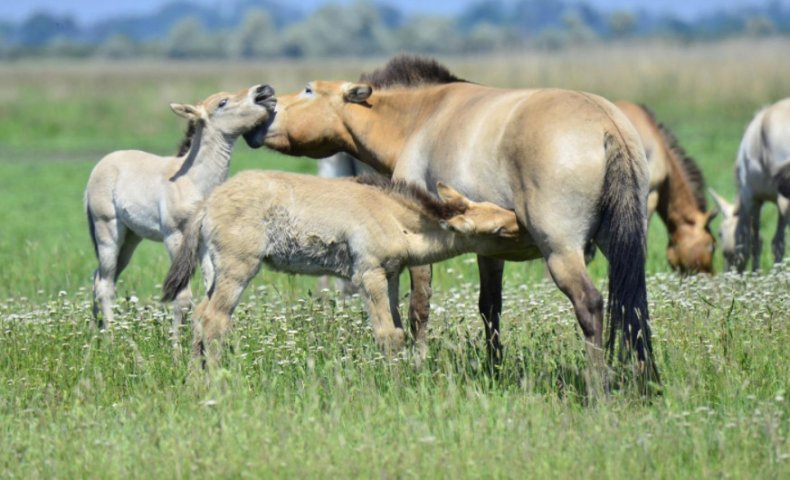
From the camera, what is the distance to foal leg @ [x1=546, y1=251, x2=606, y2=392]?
7180 millimetres

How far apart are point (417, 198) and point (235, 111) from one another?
2241 millimetres

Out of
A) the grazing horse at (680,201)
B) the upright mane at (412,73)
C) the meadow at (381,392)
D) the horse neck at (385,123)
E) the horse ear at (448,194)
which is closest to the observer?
the meadow at (381,392)

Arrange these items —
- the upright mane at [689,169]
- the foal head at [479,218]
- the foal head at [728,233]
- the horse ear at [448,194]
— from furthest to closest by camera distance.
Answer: the foal head at [728,233]
the upright mane at [689,169]
the horse ear at [448,194]
the foal head at [479,218]

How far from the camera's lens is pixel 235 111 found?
9773mm

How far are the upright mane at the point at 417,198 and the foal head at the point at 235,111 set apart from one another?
1.53m

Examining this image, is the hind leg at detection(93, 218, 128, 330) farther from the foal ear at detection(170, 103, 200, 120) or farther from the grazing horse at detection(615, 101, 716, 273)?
the grazing horse at detection(615, 101, 716, 273)

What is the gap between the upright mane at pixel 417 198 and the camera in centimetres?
788

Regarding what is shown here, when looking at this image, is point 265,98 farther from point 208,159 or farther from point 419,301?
point 419,301

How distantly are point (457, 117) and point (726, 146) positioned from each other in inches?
730

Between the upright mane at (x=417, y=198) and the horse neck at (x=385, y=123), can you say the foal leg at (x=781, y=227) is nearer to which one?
the horse neck at (x=385, y=123)

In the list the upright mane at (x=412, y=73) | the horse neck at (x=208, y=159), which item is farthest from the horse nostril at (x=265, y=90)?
the upright mane at (x=412, y=73)

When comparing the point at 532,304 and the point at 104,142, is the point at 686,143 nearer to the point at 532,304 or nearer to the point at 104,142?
the point at 104,142

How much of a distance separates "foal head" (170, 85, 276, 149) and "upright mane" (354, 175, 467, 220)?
153cm

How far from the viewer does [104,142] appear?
35.2 metres
